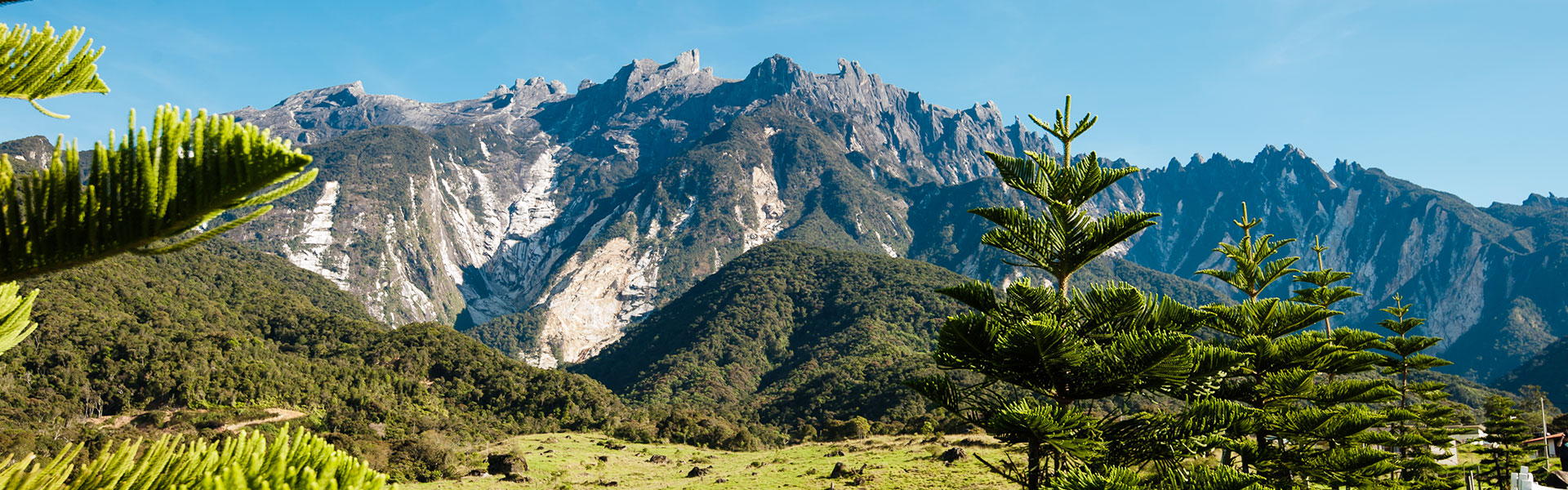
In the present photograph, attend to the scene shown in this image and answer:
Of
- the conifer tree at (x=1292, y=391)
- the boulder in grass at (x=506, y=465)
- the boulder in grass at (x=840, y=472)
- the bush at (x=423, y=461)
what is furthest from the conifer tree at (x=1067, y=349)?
the bush at (x=423, y=461)

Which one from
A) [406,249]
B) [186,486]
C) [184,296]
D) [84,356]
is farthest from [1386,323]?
[406,249]

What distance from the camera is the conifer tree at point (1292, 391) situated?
38.3 ft

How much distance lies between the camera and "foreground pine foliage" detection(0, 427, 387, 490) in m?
1.93

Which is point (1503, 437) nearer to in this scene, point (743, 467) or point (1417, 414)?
point (1417, 414)

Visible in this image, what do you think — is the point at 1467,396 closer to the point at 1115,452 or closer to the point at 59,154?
the point at 1115,452

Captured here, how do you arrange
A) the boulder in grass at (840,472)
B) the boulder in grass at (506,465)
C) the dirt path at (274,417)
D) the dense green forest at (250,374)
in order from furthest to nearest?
the dirt path at (274,417) < the dense green forest at (250,374) < the boulder in grass at (506,465) < the boulder in grass at (840,472)

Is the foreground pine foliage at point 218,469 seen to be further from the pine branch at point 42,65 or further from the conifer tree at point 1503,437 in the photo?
the conifer tree at point 1503,437

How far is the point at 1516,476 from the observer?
1319cm

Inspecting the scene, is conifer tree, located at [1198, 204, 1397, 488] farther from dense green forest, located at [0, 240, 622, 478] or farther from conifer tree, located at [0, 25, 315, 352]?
dense green forest, located at [0, 240, 622, 478]

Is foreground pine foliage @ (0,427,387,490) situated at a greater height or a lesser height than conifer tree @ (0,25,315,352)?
lesser

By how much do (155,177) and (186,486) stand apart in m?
0.84

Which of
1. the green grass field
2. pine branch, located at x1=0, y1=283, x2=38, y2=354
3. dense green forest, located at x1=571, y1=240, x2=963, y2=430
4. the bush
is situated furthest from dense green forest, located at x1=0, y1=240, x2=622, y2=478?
pine branch, located at x1=0, y1=283, x2=38, y2=354

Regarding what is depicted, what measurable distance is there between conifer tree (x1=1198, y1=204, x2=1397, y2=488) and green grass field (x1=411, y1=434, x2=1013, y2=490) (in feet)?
41.5

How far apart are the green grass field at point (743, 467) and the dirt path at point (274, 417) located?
510 inches
